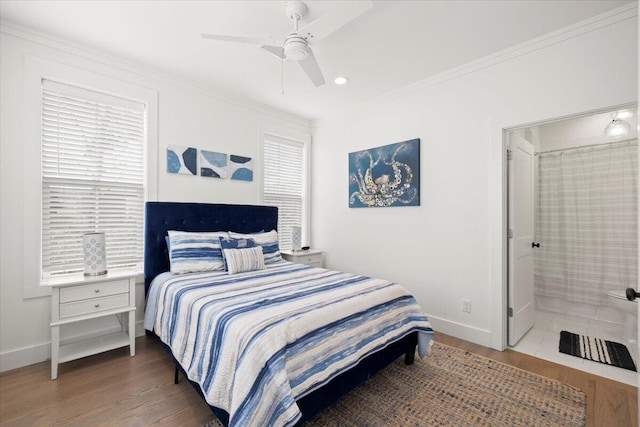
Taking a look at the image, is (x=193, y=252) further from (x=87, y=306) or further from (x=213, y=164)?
(x=213, y=164)

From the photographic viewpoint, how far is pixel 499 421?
1.77 metres

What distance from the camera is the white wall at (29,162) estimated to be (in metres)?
2.31

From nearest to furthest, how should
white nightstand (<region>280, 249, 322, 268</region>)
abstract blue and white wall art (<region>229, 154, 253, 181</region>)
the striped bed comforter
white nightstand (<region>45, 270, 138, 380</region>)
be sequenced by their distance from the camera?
the striped bed comforter → white nightstand (<region>45, 270, 138, 380</region>) → abstract blue and white wall art (<region>229, 154, 253, 181</region>) → white nightstand (<region>280, 249, 322, 268</region>)

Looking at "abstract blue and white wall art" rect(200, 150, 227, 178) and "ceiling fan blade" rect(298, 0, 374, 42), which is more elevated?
"ceiling fan blade" rect(298, 0, 374, 42)

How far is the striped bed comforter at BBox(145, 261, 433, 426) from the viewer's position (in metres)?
1.38

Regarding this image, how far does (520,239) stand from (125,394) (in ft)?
11.9

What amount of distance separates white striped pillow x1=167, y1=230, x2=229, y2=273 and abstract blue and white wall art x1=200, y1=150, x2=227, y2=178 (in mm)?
848

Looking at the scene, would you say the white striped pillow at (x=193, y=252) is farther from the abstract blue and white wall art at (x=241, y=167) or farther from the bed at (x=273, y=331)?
the abstract blue and white wall art at (x=241, y=167)

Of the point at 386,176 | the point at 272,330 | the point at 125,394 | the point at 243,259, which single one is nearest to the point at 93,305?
the point at 125,394

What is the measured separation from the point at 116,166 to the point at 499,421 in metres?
3.69

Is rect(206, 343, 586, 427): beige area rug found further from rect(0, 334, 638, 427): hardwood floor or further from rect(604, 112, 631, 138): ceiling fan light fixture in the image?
rect(604, 112, 631, 138): ceiling fan light fixture

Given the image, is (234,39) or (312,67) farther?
(312,67)

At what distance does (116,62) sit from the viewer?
2801 millimetres

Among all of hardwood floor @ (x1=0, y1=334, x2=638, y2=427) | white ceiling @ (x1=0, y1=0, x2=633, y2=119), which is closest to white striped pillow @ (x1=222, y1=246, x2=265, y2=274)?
hardwood floor @ (x1=0, y1=334, x2=638, y2=427)
